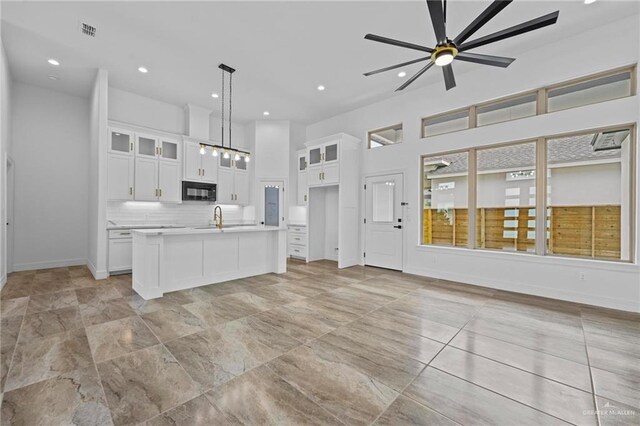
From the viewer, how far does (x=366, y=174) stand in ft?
20.9

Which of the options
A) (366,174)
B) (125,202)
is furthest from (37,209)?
(366,174)

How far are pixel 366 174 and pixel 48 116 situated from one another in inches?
273

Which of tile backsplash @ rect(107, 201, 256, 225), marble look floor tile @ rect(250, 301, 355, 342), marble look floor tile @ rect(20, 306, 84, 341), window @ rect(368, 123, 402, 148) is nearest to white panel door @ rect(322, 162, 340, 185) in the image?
window @ rect(368, 123, 402, 148)

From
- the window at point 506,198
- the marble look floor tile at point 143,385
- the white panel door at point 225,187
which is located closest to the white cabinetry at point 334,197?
the white panel door at point 225,187

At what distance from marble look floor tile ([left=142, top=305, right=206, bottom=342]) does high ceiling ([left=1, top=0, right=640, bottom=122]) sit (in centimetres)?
379

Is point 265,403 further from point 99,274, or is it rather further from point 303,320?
point 99,274

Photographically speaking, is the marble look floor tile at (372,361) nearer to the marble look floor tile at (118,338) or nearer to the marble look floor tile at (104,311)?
the marble look floor tile at (118,338)

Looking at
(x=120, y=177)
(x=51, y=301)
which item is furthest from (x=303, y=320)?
(x=120, y=177)

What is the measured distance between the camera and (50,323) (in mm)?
2932

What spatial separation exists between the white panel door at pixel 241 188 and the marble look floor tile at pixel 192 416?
5815 millimetres

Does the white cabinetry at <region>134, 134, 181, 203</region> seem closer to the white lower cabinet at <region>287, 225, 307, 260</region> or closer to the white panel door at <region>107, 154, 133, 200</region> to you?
the white panel door at <region>107, 154, 133, 200</region>

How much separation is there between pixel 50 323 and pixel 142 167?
11.6 feet

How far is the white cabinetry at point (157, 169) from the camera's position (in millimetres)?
5586

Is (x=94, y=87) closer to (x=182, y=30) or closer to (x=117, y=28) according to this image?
(x=117, y=28)
